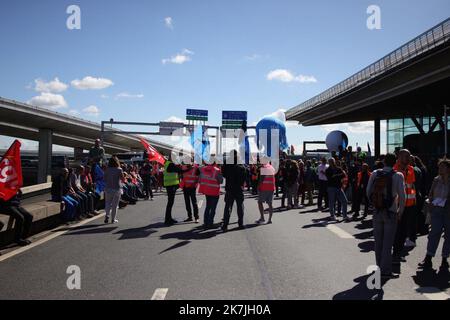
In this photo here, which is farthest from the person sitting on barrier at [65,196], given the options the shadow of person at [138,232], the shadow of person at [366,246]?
the shadow of person at [366,246]

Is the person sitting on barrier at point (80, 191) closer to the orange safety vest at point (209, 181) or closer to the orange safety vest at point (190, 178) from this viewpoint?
the orange safety vest at point (190, 178)

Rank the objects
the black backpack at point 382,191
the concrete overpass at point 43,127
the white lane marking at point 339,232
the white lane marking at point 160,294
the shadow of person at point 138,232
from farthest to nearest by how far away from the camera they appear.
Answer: the concrete overpass at point 43,127 → the white lane marking at point 339,232 → the shadow of person at point 138,232 → the black backpack at point 382,191 → the white lane marking at point 160,294

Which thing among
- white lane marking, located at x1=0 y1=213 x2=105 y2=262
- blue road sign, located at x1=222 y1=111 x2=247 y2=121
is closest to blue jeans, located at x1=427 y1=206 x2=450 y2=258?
white lane marking, located at x1=0 y1=213 x2=105 y2=262

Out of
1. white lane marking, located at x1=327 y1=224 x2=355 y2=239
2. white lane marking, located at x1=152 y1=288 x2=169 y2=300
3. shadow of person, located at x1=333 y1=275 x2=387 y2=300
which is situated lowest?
white lane marking, located at x1=327 y1=224 x2=355 y2=239

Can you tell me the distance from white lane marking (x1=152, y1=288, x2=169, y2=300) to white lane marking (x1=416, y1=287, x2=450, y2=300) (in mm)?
3258

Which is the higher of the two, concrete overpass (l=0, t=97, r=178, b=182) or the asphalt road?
concrete overpass (l=0, t=97, r=178, b=182)

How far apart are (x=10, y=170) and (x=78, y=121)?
183 feet

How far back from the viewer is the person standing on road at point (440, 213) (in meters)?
6.81

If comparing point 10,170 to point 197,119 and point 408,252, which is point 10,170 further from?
point 197,119

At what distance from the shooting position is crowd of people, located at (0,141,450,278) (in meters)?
6.34

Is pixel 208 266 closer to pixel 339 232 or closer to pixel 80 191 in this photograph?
pixel 339 232

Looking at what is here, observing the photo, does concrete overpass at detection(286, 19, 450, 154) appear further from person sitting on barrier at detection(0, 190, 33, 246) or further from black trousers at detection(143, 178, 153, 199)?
person sitting on barrier at detection(0, 190, 33, 246)

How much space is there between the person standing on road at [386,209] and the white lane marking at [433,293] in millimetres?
651

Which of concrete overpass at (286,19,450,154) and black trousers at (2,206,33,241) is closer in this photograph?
black trousers at (2,206,33,241)
